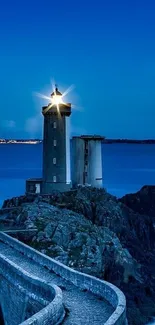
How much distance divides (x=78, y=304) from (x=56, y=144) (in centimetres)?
2595

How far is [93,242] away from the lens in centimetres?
2650

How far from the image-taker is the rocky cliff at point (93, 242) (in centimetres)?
2498

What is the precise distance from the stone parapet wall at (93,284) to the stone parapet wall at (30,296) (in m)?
1.54

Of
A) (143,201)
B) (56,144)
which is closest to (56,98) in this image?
(56,144)

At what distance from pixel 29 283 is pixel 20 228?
10854mm

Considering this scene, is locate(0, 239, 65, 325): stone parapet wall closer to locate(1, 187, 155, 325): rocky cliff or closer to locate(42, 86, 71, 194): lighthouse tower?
locate(1, 187, 155, 325): rocky cliff

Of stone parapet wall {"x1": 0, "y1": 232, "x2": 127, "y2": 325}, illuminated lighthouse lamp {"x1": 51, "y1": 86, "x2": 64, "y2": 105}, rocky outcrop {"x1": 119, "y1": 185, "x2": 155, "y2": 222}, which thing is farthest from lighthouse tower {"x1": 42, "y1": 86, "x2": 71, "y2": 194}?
stone parapet wall {"x1": 0, "y1": 232, "x2": 127, "y2": 325}

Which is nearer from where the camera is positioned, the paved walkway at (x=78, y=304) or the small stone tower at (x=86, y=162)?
the paved walkway at (x=78, y=304)

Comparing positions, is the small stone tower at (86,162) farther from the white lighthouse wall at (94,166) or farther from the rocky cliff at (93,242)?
the rocky cliff at (93,242)

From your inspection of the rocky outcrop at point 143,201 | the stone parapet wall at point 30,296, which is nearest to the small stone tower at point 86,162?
the rocky outcrop at point 143,201

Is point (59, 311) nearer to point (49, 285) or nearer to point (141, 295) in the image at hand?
point (49, 285)

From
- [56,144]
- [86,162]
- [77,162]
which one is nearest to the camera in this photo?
[56,144]

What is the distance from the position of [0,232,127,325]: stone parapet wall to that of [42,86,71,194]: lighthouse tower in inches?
725

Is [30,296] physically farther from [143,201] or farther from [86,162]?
[143,201]
